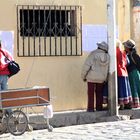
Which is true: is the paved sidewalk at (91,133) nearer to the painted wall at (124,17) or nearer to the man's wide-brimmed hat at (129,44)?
the man's wide-brimmed hat at (129,44)

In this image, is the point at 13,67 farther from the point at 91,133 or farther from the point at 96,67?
the point at 96,67

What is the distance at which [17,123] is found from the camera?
10.1m

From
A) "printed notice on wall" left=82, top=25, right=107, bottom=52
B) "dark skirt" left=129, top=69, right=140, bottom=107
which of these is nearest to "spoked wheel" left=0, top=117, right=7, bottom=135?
"printed notice on wall" left=82, top=25, right=107, bottom=52

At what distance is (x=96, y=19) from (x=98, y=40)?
450 mm

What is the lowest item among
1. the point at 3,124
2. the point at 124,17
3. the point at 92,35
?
the point at 3,124

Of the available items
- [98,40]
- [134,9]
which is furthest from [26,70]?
[134,9]

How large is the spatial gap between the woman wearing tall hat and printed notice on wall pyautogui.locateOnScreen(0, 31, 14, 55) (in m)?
2.37

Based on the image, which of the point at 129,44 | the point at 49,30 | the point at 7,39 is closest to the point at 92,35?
the point at 129,44

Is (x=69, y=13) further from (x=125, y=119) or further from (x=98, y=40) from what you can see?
(x=125, y=119)

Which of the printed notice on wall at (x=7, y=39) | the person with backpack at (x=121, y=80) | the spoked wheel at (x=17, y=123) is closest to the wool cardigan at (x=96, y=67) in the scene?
the person with backpack at (x=121, y=80)

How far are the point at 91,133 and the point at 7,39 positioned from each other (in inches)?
114

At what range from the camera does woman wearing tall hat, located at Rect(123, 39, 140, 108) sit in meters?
12.2

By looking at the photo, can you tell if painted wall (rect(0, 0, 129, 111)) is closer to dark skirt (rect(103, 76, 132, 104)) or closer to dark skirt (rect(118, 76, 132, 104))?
dark skirt (rect(103, 76, 132, 104))

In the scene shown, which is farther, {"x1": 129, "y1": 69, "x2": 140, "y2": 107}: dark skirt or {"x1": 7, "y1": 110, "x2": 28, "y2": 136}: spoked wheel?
{"x1": 129, "y1": 69, "x2": 140, "y2": 107}: dark skirt
